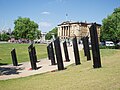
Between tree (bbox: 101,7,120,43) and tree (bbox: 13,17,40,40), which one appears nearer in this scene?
tree (bbox: 101,7,120,43)

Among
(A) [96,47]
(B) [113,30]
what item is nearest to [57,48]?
(A) [96,47]

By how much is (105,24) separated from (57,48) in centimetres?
4842

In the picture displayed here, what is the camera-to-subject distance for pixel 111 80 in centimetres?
1041

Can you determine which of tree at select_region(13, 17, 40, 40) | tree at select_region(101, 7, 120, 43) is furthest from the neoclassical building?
tree at select_region(101, 7, 120, 43)

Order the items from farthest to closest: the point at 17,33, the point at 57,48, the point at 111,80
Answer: the point at 17,33
the point at 57,48
the point at 111,80

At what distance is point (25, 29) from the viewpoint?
121312 mm

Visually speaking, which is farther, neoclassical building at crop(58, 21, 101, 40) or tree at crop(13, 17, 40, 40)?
neoclassical building at crop(58, 21, 101, 40)

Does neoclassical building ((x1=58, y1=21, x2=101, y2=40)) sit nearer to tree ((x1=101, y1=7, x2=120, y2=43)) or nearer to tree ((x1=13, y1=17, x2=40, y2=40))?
tree ((x1=13, y1=17, x2=40, y2=40))

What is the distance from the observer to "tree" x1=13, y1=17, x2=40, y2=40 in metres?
122

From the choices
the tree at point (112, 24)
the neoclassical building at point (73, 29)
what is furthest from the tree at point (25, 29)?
the tree at point (112, 24)

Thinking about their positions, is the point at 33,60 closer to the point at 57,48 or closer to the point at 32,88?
the point at 57,48

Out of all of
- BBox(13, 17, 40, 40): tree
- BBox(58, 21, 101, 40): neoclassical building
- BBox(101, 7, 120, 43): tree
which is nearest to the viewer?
BBox(101, 7, 120, 43): tree

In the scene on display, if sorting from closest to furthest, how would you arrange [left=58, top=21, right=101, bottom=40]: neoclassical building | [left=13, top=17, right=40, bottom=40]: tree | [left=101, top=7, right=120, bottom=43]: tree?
[left=101, top=7, right=120, bottom=43]: tree
[left=13, top=17, right=40, bottom=40]: tree
[left=58, top=21, right=101, bottom=40]: neoclassical building

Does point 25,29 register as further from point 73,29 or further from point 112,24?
point 112,24
